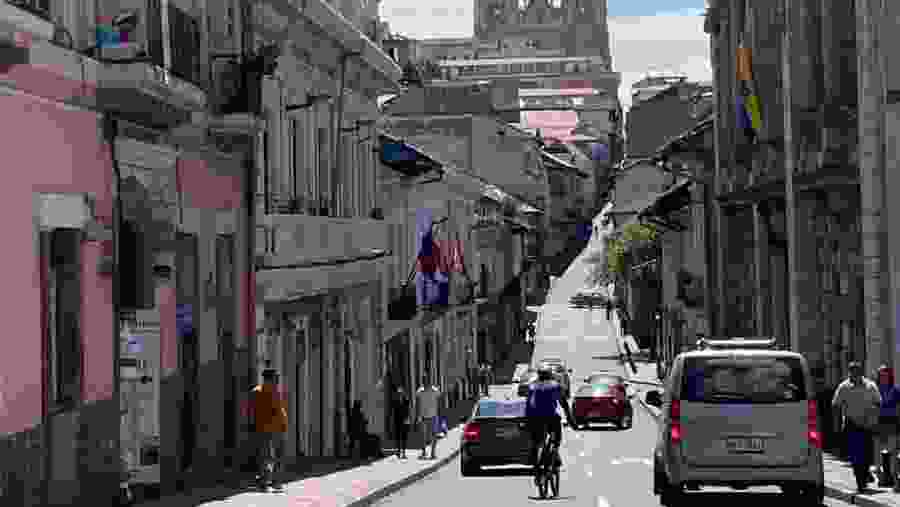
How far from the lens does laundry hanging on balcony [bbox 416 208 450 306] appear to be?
5156 centimetres

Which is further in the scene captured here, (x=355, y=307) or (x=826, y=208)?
(x=355, y=307)

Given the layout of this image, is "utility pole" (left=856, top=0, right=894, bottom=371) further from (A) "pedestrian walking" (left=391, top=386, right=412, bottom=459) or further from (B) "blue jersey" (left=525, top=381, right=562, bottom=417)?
(A) "pedestrian walking" (left=391, top=386, right=412, bottom=459)

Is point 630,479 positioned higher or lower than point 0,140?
lower

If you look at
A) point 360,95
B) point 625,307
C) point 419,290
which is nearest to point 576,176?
point 625,307

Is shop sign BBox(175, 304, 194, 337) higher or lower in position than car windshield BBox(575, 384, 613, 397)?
Answer: higher

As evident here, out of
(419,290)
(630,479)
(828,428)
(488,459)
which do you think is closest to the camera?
(630,479)

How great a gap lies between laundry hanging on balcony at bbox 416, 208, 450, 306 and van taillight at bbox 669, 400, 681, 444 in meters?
29.8

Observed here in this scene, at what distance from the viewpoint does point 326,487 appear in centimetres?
2552

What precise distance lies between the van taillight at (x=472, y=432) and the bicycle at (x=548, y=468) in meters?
7.58

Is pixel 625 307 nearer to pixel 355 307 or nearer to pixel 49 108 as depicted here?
pixel 355 307

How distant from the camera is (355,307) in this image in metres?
40.6

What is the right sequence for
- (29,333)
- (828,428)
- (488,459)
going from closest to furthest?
1. (29,333)
2. (488,459)
3. (828,428)

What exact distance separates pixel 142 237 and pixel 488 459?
1178 centimetres

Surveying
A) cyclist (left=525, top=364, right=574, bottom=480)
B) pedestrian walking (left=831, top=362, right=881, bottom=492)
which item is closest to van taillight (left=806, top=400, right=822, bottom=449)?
pedestrian walking (left=831, top=362, right=881, bottom=492)
